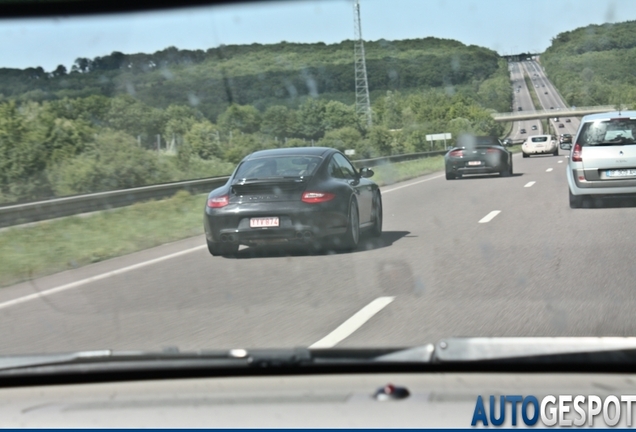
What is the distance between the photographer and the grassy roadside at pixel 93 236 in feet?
40.7

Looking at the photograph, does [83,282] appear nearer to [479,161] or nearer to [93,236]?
[93,236]

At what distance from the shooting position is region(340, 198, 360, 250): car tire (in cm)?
1166

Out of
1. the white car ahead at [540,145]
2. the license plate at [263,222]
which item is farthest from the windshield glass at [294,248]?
the white car ahead at [540,145]

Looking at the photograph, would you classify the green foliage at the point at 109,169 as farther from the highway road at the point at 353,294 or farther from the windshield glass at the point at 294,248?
the highway road at the point at 353,294

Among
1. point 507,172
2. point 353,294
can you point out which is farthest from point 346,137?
point 353,294

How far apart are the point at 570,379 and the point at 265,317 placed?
14.1ft

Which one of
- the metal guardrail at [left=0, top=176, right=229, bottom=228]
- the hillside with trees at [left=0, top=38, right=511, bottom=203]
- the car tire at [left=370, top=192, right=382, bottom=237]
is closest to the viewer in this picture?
the car tire at [left=370, top=192, right=382, bottom=237]

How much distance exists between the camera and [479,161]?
29.2 m

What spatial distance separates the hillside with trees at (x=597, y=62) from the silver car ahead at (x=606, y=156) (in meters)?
42.2

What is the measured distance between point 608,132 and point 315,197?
713 centimetres

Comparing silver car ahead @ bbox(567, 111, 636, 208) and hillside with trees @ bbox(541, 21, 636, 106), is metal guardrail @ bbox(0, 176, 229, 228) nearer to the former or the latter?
silver car ahead @ bbox(567, 111, 636, 208)

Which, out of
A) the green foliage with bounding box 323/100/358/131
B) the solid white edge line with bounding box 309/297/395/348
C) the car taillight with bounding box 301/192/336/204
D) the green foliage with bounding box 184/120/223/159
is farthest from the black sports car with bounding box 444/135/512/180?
the green foliage with bounding box 323/100/358/131

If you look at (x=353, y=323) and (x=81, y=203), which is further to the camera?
(x=81, y=203)

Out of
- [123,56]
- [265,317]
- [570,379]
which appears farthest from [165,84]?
[570,379]
